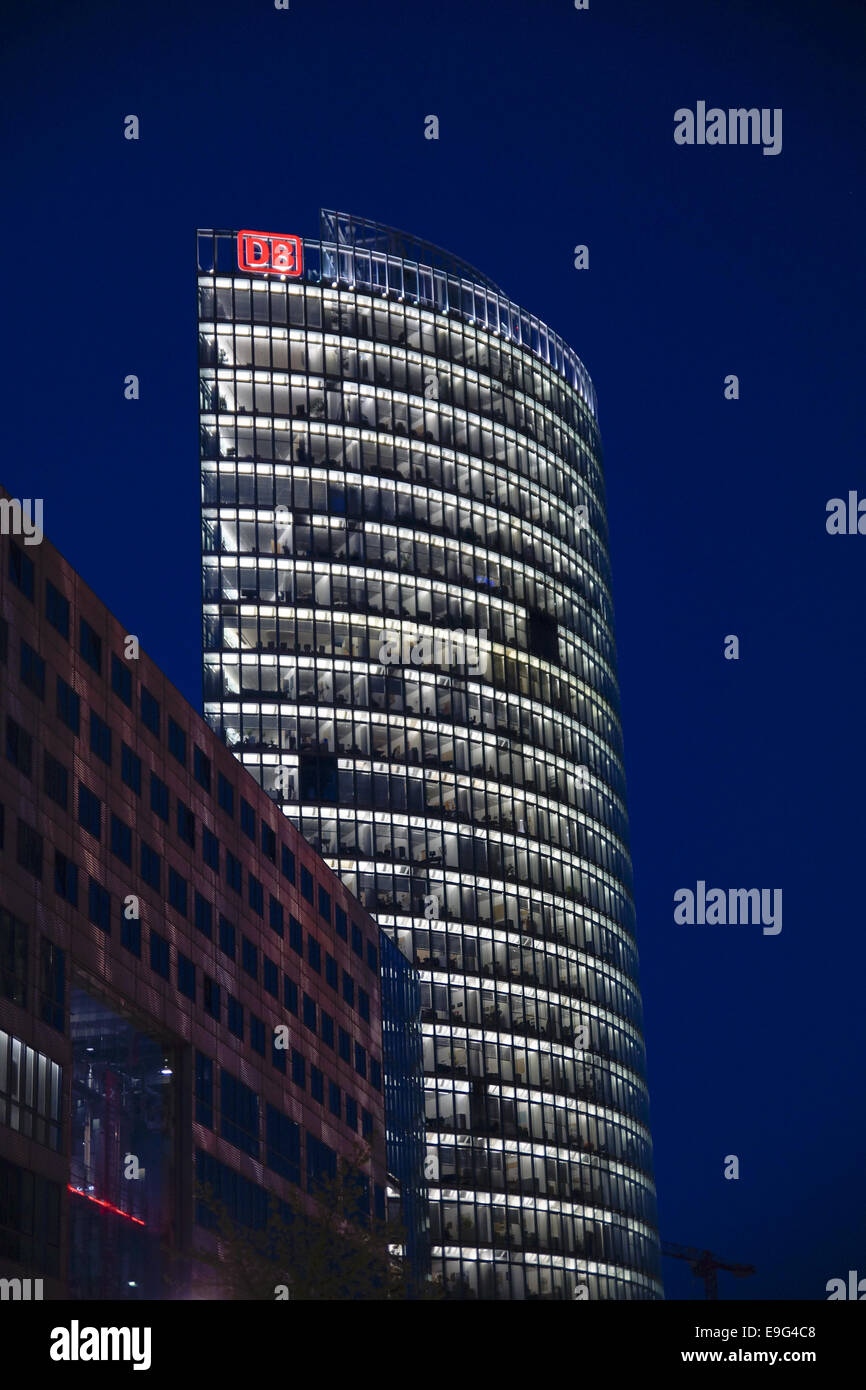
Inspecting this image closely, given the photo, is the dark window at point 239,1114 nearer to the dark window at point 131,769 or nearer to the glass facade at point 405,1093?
the dark window at point 131,769

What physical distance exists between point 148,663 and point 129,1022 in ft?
53.1

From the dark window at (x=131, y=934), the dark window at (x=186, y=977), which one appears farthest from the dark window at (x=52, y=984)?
the dark window at (x=186, y=977)

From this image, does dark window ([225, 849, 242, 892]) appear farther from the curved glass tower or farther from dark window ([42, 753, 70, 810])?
the curved glass tower

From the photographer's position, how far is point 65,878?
3027 inches

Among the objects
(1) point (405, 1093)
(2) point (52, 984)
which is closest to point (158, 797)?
(2) point (52, 984)

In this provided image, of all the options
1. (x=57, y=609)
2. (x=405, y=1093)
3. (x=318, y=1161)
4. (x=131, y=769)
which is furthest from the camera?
(x=405, y=1093)

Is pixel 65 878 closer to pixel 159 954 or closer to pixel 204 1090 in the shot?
pixel 159 954

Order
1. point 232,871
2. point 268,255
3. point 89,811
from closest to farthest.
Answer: point 89,811 → point 232,871 → point 268,255

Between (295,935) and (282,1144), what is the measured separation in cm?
1162

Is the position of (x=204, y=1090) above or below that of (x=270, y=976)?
below

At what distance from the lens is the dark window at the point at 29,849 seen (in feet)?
239

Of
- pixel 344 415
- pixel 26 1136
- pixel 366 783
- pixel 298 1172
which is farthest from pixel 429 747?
pixel 26 1136

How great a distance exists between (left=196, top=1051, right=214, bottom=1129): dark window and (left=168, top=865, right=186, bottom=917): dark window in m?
6.69
